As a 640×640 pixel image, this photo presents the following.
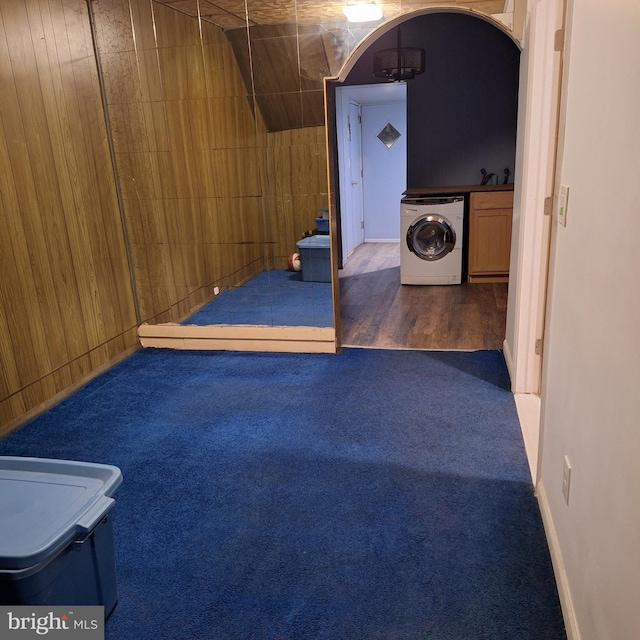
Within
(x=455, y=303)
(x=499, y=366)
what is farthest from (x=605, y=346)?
(x=455, y=303)

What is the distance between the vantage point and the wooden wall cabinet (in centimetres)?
575

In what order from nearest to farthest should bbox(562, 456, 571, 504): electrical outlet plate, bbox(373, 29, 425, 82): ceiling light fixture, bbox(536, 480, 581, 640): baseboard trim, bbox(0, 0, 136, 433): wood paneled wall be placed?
bbox(536, 480, 581, 640): baseboard trim, bbox(562, 456, 571, 504): electrical outlet plate, bbox(0, 0, 136, 433): wood paneled wall, bbox(373, 29, 425, 82): ceiling light fixture

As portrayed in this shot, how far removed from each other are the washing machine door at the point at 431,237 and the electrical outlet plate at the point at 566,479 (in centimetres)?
429

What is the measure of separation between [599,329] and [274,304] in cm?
288

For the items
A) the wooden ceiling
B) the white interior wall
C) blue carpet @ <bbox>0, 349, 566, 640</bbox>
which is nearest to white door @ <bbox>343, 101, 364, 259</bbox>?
the wooden ceiling

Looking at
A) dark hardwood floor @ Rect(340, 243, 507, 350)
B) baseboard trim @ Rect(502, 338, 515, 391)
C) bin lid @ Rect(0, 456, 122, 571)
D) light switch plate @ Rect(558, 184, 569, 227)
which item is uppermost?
light switch plate @ Rect(558, 184, 569, 227)

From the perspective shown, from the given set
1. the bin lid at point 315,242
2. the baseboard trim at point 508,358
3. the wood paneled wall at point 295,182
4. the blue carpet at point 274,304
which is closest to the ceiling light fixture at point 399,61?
the wood paneled wall at point 295,182

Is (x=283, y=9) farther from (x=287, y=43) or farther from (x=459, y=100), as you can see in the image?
(x=459, y=100)

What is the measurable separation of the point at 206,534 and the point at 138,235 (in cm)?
258

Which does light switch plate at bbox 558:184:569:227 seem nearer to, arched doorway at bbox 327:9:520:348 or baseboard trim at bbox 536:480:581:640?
baseboard trim at bbox 536:480:581:640

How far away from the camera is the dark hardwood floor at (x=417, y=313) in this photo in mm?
4215

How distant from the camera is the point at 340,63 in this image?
139 inches

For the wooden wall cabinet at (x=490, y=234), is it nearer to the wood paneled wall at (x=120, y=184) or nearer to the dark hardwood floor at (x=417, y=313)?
the dark hardwood floor at (x=417, y=313)

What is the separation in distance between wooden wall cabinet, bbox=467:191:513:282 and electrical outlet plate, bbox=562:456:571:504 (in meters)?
4.35
